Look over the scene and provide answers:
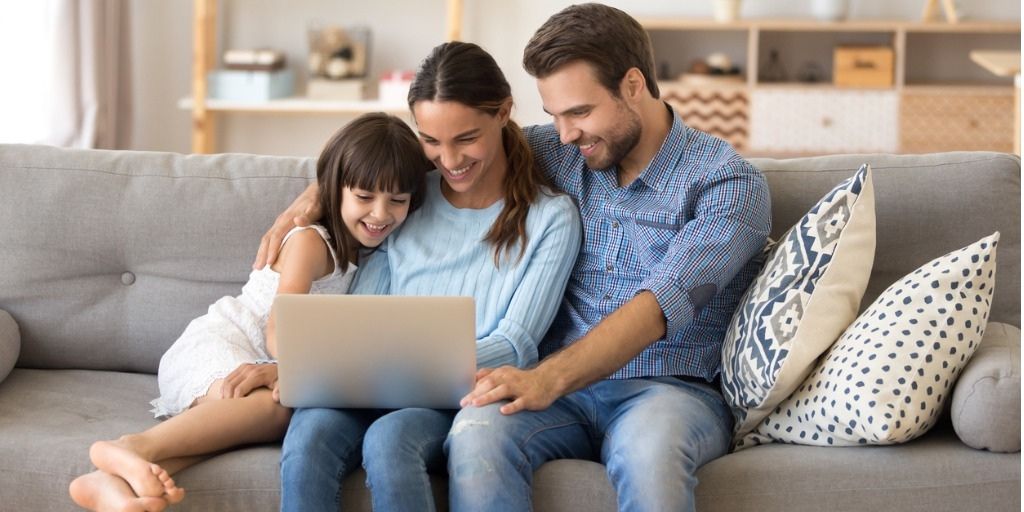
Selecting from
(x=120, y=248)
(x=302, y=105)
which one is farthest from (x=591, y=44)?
(x=302, y=105)

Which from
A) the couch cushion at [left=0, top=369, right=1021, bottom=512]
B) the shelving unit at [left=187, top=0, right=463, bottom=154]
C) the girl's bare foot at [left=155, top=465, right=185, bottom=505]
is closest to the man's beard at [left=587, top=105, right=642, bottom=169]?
the couch cushion at [left=0, top=369, right=1021, bottom=512]

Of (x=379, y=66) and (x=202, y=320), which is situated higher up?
(x=379, y=66)

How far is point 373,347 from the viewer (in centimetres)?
→ 161

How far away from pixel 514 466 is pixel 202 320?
72 centimetres

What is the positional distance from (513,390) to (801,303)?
45 cm

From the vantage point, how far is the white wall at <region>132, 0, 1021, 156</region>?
4629 mm

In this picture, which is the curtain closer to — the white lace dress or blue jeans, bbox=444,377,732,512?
the white lace dress

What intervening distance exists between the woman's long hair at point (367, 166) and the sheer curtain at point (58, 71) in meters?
2.17

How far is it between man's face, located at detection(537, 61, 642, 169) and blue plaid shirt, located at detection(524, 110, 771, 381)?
0.06m

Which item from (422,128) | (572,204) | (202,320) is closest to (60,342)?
(202,320)

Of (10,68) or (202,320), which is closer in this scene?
(202,320)

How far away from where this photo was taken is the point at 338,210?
2.02 meters

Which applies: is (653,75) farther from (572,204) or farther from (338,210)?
(338,210)

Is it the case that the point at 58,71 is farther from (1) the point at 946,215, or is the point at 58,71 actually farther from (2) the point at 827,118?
(1) the point at 946,215
